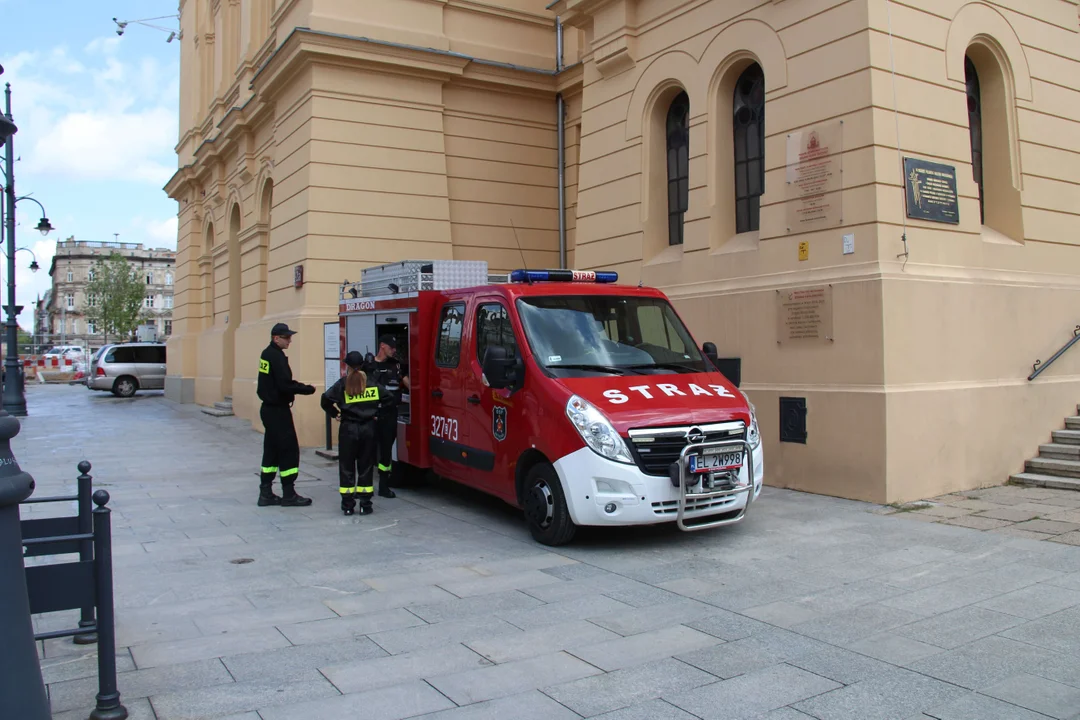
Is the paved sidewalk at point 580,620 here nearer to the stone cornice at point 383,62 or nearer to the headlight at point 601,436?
the headlight at point 601,436

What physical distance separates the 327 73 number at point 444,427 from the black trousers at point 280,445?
1475 mm

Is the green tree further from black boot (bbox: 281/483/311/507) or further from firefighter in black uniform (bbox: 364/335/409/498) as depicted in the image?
black boot (bbox: 281/483/311/507)

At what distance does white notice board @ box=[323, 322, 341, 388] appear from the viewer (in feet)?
40.8

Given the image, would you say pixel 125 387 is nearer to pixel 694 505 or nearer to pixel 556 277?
pixel 556 277

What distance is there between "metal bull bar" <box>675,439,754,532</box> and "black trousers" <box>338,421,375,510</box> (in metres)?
3.36

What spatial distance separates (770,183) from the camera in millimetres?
10305

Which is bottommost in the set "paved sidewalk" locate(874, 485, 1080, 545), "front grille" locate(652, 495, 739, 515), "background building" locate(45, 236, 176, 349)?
"paved sidewalk" locate(874, 485, 1080, 545)

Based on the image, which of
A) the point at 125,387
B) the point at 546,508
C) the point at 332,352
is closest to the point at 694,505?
the point at 546,508

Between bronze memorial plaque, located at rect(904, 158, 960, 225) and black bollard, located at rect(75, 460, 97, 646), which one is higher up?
bronze memorial plaque, located at rect(904, 158, 960, 225)

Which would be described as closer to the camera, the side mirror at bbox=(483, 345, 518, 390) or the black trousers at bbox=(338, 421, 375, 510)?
the side mirror at bbox=(483, 345, 518, 390)

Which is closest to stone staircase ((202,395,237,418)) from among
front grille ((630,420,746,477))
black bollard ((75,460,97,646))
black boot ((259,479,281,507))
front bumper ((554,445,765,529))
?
black boot ((259,479,281,507))

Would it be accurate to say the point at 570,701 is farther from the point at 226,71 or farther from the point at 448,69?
the point at 226,71

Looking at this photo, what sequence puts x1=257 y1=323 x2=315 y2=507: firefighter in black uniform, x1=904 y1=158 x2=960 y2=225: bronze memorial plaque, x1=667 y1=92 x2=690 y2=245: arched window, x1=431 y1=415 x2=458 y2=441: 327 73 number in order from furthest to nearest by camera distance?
x1=667 y1=92 x2=690 y2=245: arched window, x1=904 y1=158 x2=960 y2=225: bronze memorial plaque, x1=257 y1=323 x2=315 y2=507: firefighter in black uniform, x1=431 y1=415 x2=458 y2=441: 327 73 number

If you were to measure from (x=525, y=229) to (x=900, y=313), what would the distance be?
30.4ft
